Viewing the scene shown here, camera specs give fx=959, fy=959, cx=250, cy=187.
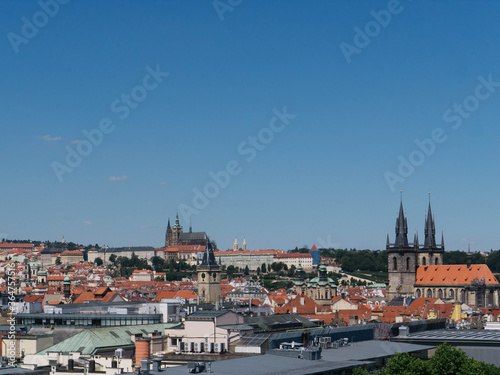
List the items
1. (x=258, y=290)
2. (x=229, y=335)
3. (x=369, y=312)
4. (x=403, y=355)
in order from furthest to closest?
1. (x=258, y=290)
2. (x=369, y=312)
3. (x=229, y=335)
4. (x=403, y=355)

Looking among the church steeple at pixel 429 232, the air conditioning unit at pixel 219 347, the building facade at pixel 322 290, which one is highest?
the church steeple at pixel 429 232

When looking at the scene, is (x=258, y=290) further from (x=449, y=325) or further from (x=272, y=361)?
(x=272, y=361)

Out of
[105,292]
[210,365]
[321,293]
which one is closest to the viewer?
[210,365]

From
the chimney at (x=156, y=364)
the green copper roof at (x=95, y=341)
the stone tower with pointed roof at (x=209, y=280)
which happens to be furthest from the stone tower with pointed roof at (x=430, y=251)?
the chimney at (x=156, y=364)

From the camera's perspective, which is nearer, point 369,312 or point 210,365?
point 210,365

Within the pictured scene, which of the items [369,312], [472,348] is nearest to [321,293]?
[369,312]

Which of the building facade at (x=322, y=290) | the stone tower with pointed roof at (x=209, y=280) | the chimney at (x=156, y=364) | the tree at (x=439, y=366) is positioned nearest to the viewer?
the chimney at (x=156, y=364)

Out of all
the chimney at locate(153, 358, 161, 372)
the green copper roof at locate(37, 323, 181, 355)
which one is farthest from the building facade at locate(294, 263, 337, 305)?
the chimney at locate(153, 358, 161, 372)

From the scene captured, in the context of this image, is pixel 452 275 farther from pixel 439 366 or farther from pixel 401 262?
pixel 439 366

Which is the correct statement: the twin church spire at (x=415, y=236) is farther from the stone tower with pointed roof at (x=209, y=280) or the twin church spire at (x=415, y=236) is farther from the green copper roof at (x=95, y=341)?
the green copper roof at (x=95, y=341)
